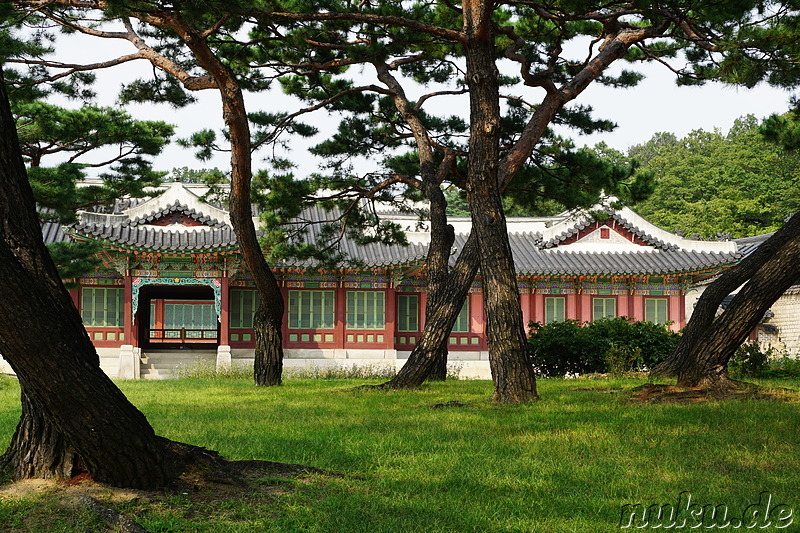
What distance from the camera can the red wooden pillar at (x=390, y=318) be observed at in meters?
20.6

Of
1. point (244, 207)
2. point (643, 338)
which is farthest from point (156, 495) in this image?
Answer: point (643, 338)

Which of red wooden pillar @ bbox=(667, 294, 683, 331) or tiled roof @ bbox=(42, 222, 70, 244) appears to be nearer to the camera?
tiled roof @ bbox=(42, 222, 70, 244)

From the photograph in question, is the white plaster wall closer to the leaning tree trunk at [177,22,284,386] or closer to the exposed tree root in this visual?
the leaning tree trunk at [177,22,284,386]

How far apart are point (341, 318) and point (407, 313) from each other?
6.25 feet

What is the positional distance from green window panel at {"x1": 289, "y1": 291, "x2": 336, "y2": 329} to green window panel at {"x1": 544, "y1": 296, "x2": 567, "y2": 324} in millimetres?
5975

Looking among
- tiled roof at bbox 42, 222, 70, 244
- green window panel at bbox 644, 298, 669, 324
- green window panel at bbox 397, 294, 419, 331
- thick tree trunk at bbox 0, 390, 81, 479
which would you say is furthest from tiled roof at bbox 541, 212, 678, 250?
thick tree trunk at bbox 0, 390, 81, 479

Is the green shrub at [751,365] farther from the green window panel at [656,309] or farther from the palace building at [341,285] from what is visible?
the green window panel at [656,309]

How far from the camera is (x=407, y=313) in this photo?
69.8 feet

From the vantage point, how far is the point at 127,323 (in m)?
18.6

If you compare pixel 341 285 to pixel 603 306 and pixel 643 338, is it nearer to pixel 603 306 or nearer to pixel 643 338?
pixel 603 306

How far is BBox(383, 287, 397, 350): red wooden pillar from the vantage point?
811 inches

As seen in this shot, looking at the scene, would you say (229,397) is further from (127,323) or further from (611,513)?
(127,323)

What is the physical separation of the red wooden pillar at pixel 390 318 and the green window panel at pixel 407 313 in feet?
1.71

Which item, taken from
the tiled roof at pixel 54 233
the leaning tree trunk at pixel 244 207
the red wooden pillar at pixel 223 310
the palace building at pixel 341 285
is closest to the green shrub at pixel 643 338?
the palace building at pixel 341 285
